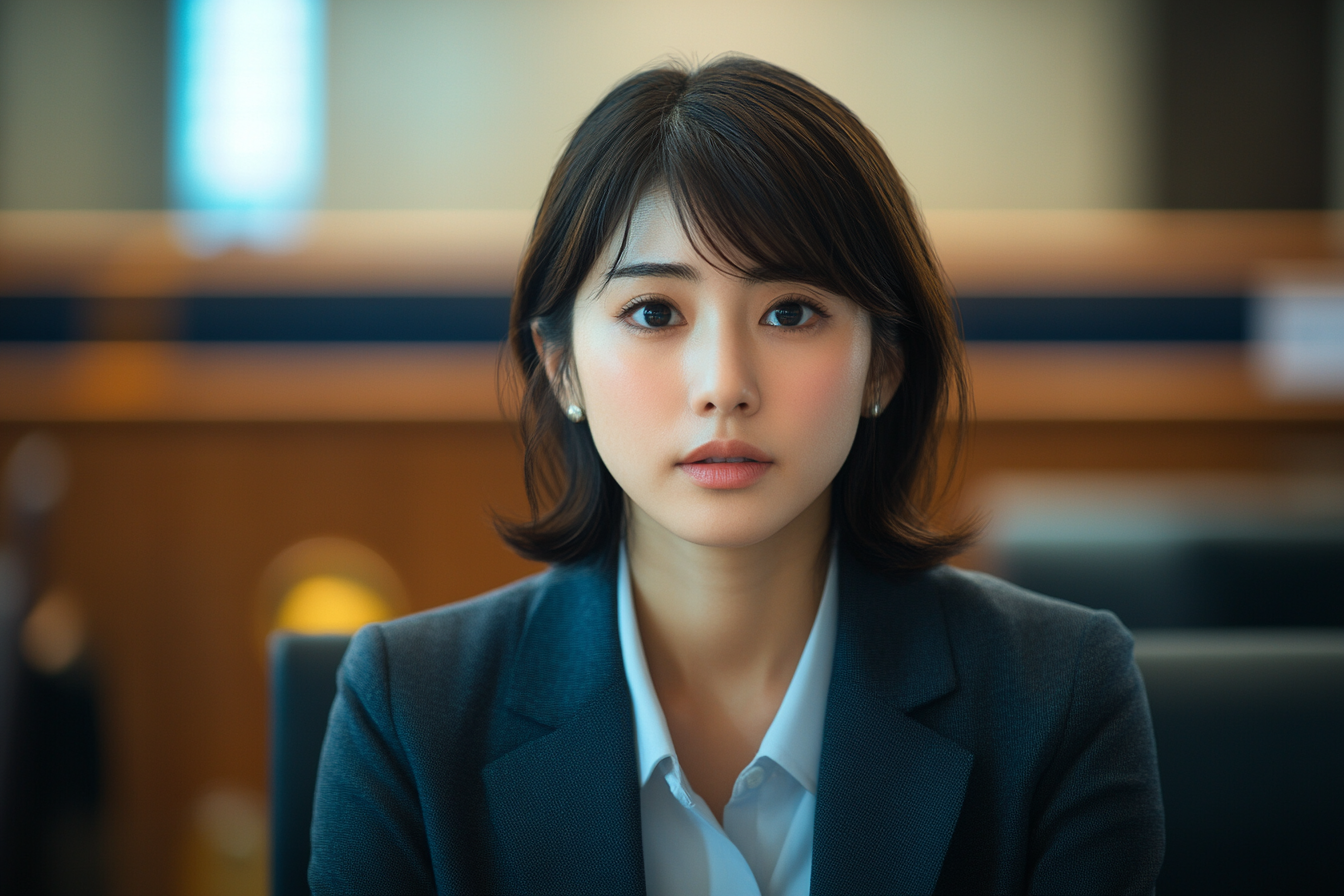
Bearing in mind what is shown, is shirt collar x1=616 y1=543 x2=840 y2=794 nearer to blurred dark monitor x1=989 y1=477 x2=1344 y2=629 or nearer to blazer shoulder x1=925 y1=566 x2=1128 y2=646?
blazer shoulder x1=925 y1=566 x2=1128 y2=646

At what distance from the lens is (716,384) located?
3.14ft

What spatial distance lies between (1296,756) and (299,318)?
3.06 m

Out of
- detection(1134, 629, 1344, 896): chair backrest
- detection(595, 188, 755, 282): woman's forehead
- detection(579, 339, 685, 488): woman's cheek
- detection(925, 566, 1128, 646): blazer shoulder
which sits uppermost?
detection(595, 188, 755, 282): woman's forehead

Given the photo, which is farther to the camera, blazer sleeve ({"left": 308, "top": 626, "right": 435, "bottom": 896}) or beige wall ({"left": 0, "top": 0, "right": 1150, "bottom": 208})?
beige wall ({"left": 0, "top": 0, "right": 1150, "bottom": 208})

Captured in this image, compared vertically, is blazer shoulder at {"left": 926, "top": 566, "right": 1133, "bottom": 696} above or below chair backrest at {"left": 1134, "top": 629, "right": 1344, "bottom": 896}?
above

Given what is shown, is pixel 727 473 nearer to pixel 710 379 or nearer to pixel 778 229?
pixel 710 379

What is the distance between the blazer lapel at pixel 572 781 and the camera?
1.02 meters

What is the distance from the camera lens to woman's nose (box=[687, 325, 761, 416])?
957mm

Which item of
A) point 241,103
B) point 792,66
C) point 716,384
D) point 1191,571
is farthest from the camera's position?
point 792,66

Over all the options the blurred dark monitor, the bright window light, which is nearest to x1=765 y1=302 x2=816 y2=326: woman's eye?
the blurred dark monitor

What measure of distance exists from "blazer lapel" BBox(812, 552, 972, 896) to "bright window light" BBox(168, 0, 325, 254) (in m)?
5.30

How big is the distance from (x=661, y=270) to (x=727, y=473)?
0.18 metres

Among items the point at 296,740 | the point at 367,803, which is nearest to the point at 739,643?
the point at 367,803

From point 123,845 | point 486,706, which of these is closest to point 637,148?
point 486,706
